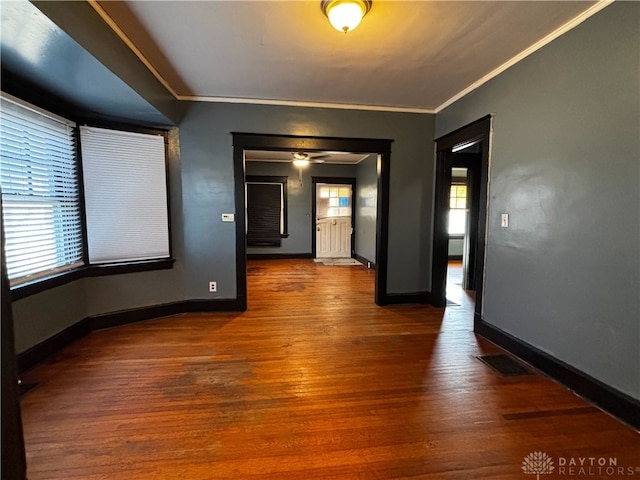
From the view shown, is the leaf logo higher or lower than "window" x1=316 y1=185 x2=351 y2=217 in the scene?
lower

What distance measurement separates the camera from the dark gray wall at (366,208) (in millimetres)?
6312

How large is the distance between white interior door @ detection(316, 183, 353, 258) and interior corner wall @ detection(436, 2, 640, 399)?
16.4 feet

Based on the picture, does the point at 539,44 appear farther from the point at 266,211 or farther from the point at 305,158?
the point at 266,211

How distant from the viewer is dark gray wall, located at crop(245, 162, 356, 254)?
745 cm

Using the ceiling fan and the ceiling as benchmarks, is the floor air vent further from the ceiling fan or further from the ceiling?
the ceiling fan

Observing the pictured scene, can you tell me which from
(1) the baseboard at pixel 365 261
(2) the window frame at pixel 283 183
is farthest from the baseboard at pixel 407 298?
(2) the window frame at pixel 283 183

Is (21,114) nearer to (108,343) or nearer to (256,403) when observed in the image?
(108,343)

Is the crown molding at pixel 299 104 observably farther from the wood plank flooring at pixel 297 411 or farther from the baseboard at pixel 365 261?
the baseboard at pixel 365 261

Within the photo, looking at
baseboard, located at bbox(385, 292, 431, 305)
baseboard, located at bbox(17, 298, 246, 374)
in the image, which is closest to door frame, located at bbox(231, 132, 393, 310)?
baseboard, located at bbox(385, 292, 431, 305)

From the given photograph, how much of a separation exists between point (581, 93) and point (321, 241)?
6019 millimetres

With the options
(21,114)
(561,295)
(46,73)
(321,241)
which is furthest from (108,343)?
(321,241)

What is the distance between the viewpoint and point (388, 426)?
174 centimetres

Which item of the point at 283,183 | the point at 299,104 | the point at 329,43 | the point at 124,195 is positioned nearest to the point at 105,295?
the point at 124,195

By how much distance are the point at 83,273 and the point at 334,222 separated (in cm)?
551
